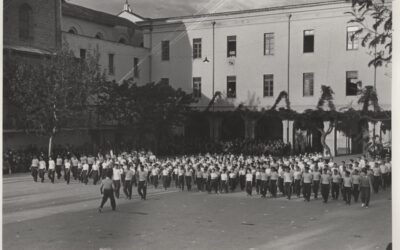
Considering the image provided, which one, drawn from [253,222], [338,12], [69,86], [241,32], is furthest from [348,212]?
[241,32]

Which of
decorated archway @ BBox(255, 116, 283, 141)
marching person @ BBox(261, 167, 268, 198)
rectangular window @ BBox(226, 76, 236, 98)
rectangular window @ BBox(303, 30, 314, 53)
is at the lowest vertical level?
marching person @ BBox(261, 167, 268, 198)

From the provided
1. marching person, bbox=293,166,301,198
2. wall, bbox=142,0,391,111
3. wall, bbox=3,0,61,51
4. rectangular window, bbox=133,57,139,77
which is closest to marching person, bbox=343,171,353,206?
marching person, bbox=293,166,301,198

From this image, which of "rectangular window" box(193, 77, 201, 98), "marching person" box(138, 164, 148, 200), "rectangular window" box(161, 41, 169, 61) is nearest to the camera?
"marching person" box(138, 164, 148, 200)

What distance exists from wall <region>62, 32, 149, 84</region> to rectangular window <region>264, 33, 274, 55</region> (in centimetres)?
1029

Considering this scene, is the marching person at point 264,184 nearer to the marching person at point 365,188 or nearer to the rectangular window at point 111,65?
the marching person at point 365,188

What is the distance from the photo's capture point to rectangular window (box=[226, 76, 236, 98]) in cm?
3678

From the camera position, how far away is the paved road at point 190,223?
433 inches

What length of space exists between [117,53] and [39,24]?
8.05m

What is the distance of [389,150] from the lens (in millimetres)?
6746

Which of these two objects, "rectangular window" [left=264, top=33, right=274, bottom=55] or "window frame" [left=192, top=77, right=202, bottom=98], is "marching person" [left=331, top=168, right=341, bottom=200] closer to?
"rectangular window" [left=264, top=33, right=274, bottom=55]

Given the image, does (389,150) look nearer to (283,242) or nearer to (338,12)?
(283,242)

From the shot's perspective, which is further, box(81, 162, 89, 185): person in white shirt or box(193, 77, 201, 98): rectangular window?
box(193, 77, 201, 98): rectangular window

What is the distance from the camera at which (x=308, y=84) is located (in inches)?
1340

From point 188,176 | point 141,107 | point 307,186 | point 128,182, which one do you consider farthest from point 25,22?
point 307,186
